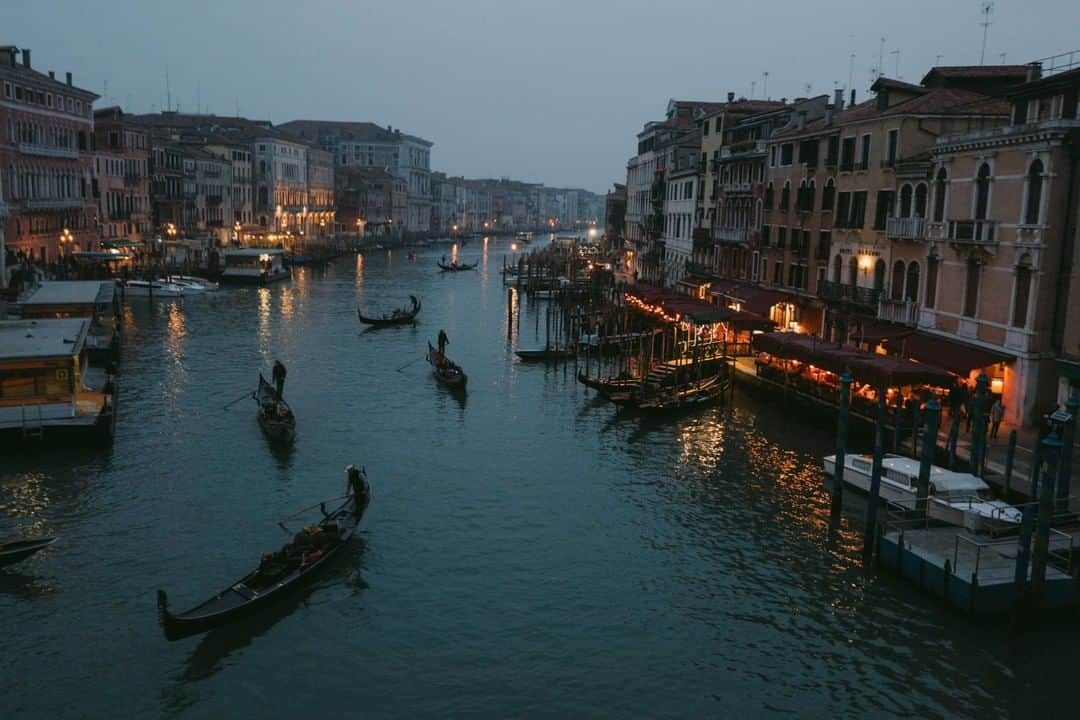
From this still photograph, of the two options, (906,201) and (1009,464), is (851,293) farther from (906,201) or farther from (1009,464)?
(1009,464)

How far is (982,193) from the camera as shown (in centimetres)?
2358

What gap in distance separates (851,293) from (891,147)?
15.3ft

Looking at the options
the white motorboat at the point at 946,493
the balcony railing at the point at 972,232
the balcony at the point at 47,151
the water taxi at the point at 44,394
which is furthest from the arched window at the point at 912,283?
the balcony at the point at 47,151

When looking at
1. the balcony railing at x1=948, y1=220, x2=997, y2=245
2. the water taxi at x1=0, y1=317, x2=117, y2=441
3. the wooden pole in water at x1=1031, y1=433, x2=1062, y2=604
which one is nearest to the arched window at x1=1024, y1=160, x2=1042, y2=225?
the balcony railing at x1=948, y1=220, x2=997, y2=245

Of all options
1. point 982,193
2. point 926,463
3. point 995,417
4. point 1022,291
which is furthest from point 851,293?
point 926,463

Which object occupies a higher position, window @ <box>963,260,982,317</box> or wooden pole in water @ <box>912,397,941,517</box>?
window @ <box>963,260,982,317</box>

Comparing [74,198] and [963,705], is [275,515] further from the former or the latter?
[74,198]

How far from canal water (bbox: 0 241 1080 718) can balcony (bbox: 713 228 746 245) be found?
14589mm

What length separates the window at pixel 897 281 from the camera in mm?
27734

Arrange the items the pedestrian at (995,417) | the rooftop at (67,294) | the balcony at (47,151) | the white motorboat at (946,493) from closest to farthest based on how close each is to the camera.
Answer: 1. the white motorboat at (946,493)
2. the pedestrian at (995,417)
3. the rooftop at (67,294)
4. the balcony at (47,151)

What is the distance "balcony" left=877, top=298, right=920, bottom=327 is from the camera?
26812 mm

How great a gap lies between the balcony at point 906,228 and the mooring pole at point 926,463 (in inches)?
406

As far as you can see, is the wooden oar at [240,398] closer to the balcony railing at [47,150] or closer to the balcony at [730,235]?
the balcony at [730,235]

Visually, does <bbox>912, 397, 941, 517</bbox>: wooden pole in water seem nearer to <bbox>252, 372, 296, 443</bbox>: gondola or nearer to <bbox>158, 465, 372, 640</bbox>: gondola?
<bbox>158, 465, 372, 640</bbox>: gondola
